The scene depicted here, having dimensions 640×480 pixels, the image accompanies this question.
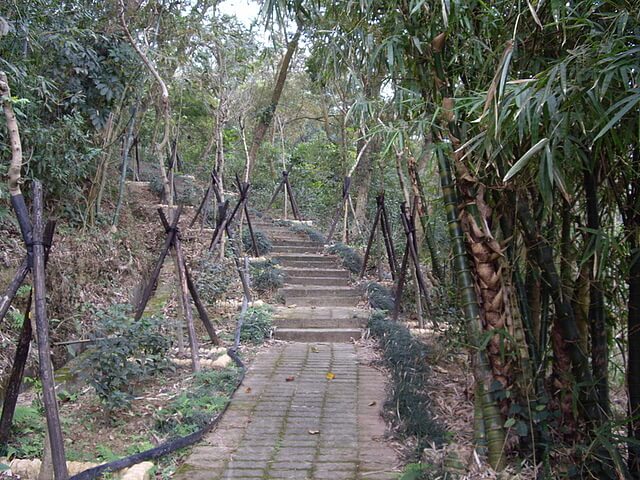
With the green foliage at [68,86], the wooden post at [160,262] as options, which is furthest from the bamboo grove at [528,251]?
the green foliage at [68,86]

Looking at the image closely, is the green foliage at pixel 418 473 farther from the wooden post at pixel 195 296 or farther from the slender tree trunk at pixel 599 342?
the wooden post at pixel 195 296

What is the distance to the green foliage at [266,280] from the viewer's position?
289 inches

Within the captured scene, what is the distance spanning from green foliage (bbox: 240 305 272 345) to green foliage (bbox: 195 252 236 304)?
1.26 feet

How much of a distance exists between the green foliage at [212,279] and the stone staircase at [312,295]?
67 cm

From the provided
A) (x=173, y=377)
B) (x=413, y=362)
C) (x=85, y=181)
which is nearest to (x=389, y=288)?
(x=413, y=362)

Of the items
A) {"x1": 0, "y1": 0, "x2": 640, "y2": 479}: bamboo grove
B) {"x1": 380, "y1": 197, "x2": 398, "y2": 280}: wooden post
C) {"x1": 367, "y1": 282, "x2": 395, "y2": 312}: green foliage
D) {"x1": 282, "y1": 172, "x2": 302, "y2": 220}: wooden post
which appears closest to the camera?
{"x1": 0, "y1": 0, "x2": 640, "y2": 479}: bamboo grove

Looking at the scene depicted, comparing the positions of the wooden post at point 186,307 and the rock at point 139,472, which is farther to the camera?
the wooden post at point 186,307

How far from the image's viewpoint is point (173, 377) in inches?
164

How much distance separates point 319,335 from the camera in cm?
584

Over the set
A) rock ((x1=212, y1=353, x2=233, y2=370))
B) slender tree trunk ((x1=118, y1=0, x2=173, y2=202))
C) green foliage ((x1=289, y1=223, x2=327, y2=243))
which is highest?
slender tree trunk ((x1=118, y1=0, x2=173, y2=202))

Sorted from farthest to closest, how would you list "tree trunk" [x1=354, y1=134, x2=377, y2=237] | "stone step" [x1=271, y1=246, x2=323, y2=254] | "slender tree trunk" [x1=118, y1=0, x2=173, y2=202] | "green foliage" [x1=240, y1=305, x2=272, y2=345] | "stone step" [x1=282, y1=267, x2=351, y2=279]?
"tree trunk" [x1=354, y1=134, x2=377, y2=237], "stone step" [x1=271, y1=246, x2=323, y2=254], "stone step" [x1=282, y1=267, x2=351, y2=279], "green foliage" [x1=240, y1=305, x2=272, y2=345], "slender tree trunk" [x1=118, y1=0, x2=173, y2=202]

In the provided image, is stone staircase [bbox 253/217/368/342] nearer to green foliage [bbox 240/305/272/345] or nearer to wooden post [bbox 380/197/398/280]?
green foliage [bbox 240/305/272/345]

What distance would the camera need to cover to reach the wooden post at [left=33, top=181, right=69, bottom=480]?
2.29 metres

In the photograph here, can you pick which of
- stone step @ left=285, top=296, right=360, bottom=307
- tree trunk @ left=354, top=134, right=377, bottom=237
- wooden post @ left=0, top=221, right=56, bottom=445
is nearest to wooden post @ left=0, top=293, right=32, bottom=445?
wooden post @ left=0, top=221, right=56, bottom=445
